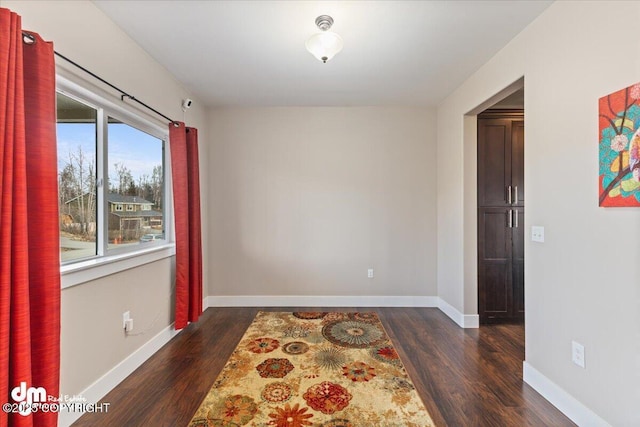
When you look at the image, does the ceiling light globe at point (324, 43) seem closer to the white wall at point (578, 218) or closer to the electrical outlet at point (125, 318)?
the white wall at point (578, 218)

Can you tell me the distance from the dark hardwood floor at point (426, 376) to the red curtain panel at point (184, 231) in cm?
32

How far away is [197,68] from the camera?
2.85 m

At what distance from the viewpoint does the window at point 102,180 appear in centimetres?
193

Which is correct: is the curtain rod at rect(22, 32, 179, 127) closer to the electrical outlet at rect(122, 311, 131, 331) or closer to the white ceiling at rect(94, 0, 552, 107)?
the white ceiling at rect(94, 0, 552, 107)

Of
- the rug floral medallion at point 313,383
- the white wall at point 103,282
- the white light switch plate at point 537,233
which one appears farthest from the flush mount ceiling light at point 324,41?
the rug floral medallion at point 313,383

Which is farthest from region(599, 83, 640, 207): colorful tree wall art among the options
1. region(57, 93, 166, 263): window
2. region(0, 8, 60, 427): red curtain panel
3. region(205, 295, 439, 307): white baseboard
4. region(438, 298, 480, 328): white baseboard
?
region(57, 93, 166, 263): window

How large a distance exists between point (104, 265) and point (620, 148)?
3.23 m

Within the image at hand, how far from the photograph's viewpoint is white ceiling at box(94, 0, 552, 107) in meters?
2.00

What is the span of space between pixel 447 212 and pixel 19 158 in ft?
12.4

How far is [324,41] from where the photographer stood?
2.05 metres

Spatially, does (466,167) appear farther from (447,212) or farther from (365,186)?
(365,186)

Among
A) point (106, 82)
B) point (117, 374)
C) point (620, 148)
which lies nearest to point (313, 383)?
point (117, 374)

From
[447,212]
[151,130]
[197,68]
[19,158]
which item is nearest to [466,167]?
[447,212]

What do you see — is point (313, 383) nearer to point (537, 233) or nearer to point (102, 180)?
point (537, 233)
